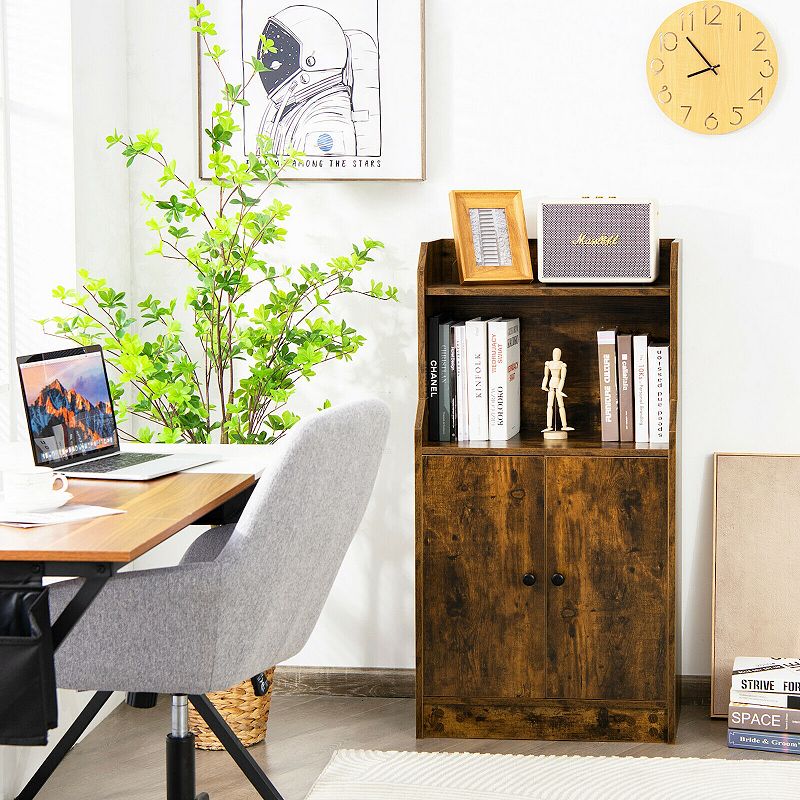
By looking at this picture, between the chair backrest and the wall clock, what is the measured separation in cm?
144

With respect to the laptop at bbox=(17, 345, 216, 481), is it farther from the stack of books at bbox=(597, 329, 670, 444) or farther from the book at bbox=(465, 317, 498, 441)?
the stack of books at bbox=(597, 329, 670, 444)

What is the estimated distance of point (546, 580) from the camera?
9.29 ft

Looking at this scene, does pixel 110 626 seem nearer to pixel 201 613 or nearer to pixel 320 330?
pixel 201 613

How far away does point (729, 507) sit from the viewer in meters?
3.04

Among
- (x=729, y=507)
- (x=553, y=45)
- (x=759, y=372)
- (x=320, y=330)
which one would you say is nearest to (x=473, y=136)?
(x=553, y=45)

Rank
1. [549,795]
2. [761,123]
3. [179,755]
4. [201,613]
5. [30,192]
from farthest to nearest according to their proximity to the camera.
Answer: [761,123] < [30,192] < [549,795] < [179,755] < [201,613]

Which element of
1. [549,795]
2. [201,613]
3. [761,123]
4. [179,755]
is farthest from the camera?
[761,123]

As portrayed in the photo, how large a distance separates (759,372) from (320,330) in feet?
3.97

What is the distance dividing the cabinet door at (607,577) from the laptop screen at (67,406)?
1.10m

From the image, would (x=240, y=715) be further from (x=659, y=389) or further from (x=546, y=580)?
(x=659, y=389)

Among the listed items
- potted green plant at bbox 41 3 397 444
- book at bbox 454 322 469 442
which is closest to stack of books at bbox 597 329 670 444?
book at bbox 454 322 469 442

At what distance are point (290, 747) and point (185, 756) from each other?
81cm

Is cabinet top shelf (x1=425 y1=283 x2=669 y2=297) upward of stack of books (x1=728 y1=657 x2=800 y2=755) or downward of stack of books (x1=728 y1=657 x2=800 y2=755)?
upward

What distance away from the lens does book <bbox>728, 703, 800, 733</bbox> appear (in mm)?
2773
